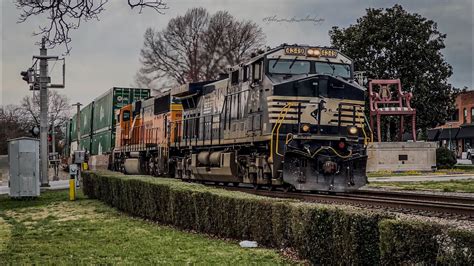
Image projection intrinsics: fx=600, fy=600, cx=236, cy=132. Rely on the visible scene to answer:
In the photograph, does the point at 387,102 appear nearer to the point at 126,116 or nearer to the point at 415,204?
the point at 126,116

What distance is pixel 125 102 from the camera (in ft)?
119

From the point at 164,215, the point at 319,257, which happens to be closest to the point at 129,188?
the point at 164,215

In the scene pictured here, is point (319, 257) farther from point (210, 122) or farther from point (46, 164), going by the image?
point (46, 164)

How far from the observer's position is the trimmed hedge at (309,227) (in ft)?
20.1

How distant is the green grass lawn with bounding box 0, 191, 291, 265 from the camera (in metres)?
9.04

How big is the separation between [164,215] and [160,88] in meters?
54.1

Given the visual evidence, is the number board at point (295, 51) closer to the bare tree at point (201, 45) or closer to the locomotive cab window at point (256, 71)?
the locomotive cab window at point (256, 71)

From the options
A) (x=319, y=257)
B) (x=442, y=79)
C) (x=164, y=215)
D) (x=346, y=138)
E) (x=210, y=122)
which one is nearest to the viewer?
(x=319, y=257)

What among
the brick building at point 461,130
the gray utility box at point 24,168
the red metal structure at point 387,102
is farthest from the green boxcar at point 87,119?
the brick building at point 461,130

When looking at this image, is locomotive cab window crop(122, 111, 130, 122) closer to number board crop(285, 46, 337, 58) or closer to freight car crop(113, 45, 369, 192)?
freight car crop(113, 45, 369, 192)

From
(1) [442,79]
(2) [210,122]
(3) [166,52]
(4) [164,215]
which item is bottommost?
(4) [164,215]

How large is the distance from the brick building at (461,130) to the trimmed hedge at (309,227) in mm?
63522

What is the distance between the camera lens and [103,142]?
39938 millimetres

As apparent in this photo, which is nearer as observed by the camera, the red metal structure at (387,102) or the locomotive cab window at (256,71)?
the locomotive cab window at (256,71)
